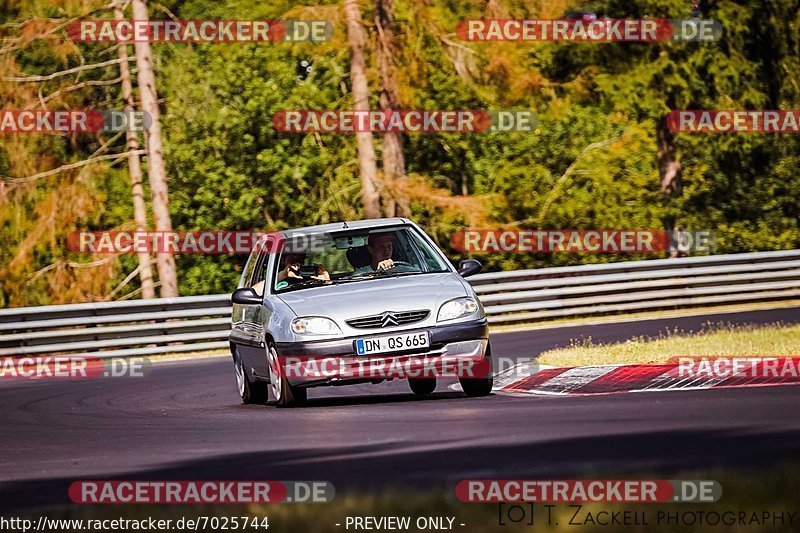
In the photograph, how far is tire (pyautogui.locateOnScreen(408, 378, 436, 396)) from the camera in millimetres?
14617

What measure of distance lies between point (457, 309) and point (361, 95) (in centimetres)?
2083

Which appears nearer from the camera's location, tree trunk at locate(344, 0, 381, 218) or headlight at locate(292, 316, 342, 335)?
headlight at locate(292, 316, 342, 335)

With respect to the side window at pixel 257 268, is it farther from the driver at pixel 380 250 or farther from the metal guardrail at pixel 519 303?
the metal guardrail at pixel 519 303

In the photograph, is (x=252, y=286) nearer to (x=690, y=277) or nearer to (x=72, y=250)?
(x=690, y=277)

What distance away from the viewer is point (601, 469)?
8.03m

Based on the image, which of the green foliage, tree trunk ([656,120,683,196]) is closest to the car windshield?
the green foliage

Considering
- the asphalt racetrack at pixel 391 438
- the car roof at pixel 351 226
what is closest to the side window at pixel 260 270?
the car roof at pixel 351 226

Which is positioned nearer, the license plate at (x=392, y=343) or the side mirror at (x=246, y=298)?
the license plate at (x=392, y=343)
